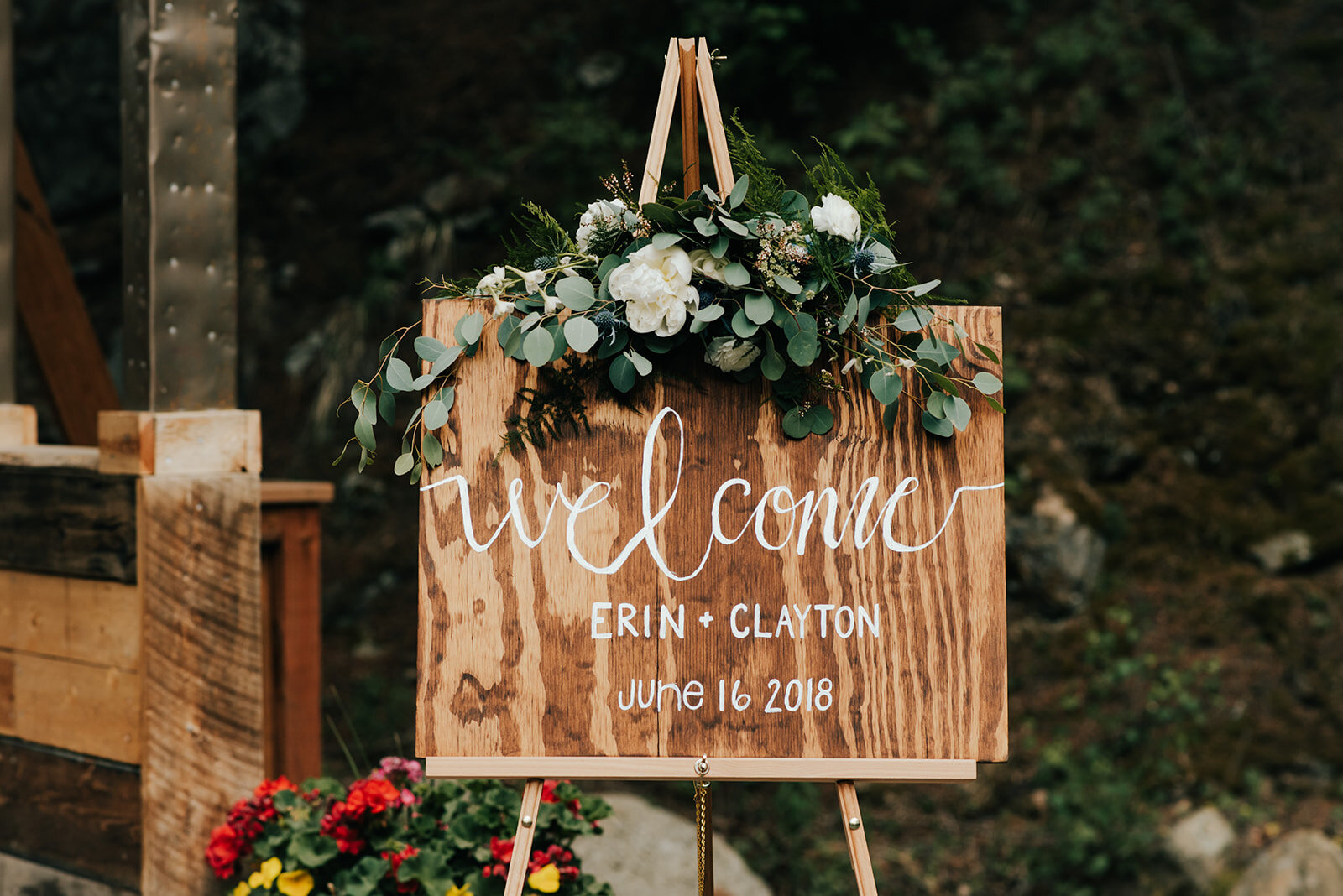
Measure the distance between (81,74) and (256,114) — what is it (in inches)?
34.6

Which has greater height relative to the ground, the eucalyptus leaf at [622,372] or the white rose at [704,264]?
the white rose at [704,264]

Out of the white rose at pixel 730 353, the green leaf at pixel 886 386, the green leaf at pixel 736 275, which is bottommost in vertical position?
the green leaf at pixel 886 386

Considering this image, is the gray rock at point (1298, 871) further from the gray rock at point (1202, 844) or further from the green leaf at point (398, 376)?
the green leaf at point (398, 376)

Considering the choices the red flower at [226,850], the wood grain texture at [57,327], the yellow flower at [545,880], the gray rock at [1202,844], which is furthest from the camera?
the gray rock at [1202,844]

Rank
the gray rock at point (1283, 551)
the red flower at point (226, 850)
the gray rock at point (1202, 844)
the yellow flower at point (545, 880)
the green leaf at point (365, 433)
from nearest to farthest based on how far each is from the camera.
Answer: the green leaf at point (365, 433)
the yellow flower at point (545, 880)
the red flower at point (226, 850)
the gray rock at point (1202, 844)
the gray rock at point (1283, 551)

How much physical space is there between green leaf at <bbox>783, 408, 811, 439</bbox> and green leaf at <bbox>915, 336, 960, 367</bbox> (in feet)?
0.64

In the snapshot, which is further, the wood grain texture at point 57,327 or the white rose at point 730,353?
the wood grain texture at point 57,327

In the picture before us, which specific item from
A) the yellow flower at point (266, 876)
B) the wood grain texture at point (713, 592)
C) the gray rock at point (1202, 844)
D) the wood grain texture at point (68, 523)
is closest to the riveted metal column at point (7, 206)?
the wood grain texture at point (68, 523)

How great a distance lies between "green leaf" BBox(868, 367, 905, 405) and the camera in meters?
1.47

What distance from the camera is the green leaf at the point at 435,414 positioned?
1514mm

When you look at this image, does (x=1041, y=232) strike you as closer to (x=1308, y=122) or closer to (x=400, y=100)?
(x=1308, y=122)

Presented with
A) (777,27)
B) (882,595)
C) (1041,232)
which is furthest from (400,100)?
(882,595)

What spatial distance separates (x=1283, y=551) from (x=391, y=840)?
347 centimetres

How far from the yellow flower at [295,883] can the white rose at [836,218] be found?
152 cm
